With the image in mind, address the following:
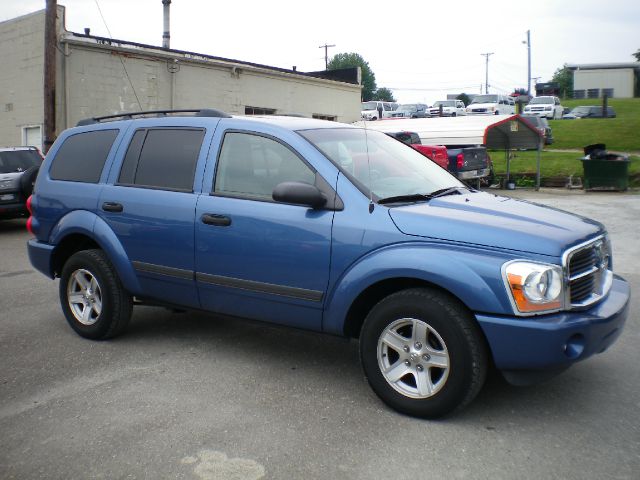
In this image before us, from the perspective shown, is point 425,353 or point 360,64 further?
point 360,64

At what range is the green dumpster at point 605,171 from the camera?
19422mm

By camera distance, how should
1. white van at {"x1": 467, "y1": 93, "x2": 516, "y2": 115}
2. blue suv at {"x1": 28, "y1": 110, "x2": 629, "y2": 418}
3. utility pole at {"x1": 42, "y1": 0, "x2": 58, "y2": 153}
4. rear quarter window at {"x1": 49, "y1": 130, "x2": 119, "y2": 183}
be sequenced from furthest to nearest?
white van at {"x1": 467, "y1": 93, "x2": 516, "y2": 115} → utility pole at {"x1": 42, "y1": 0, "x2": 58, "y2": 153} → rear quarter window at {"x1": 49, "y1": 130, "x2": 119, "y2": 183} → blue suv at {"x1": 28, "y1": 110, "x2": 629, "y2": 418}

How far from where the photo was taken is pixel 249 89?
24.1 metres

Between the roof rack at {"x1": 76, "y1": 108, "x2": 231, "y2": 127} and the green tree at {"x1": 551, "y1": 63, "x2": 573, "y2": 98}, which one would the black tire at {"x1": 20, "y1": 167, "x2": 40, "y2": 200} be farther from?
the green tree at {"x1": 551, "y1": 63, "x2": 573, "y2": 98}

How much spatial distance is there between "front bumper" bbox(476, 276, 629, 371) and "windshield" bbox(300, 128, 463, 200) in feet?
3.89

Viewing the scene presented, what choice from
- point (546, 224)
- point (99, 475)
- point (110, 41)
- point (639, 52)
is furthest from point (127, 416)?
point (639, 52)

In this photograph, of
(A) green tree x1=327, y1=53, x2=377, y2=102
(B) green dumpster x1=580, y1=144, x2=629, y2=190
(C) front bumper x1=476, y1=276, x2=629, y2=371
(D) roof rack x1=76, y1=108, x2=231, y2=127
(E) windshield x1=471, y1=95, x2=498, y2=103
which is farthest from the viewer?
(A) green tree x1=327, y1=53, x2=377, y2=102

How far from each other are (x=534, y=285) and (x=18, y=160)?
1273 cm

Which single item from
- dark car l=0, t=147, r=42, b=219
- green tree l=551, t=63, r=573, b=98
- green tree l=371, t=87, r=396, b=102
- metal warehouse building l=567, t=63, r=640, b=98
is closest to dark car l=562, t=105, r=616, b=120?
metal warehouse building l=567, t=63, r=640, b=98

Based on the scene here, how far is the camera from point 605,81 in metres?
71.8

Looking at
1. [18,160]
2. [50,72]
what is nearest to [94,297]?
[18,160]

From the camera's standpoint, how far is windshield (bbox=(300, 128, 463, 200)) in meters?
4.41

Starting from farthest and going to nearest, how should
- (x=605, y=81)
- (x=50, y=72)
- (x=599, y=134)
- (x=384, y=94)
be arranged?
(x=384, y=94) < (x=605, y=81) < (x=599, y=134) < (x=50, y=72)

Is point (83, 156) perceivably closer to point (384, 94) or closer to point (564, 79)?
point (564, 79)
